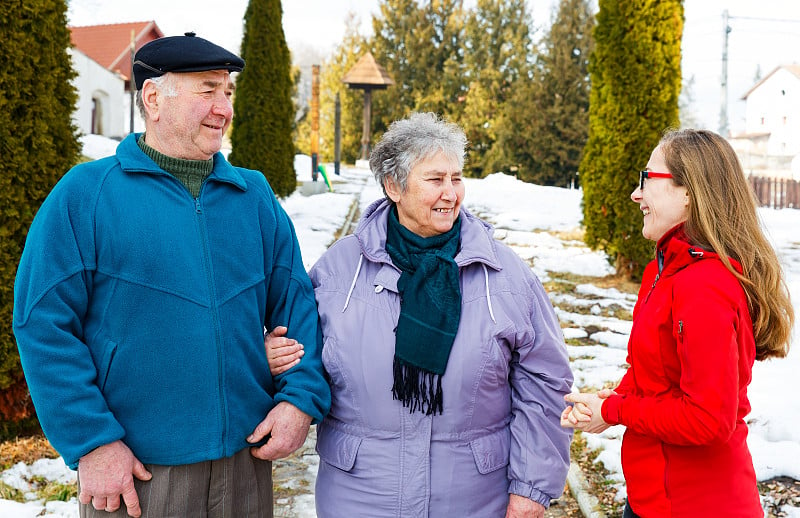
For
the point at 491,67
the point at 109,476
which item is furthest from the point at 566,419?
the point at 491,67

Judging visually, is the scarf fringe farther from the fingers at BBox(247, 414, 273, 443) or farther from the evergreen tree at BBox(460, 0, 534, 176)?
the evergreen tree at BBox(460, 0, 534, 176)

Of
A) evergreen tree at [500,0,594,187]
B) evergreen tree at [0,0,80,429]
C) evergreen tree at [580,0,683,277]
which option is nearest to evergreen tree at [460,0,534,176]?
evergreen tree at [500,0,594,187]

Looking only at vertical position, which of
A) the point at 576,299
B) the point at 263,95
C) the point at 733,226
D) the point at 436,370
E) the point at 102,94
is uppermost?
the point at 102,94

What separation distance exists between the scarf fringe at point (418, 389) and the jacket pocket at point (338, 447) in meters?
0.22

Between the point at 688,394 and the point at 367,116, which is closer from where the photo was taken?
the point at 688,394

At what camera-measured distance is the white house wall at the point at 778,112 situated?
2314 inches

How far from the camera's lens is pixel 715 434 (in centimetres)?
200

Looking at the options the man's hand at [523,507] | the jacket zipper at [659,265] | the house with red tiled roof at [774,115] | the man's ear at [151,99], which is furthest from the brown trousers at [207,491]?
the house with red tiled roof at [774,115]

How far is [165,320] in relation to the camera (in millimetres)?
2240

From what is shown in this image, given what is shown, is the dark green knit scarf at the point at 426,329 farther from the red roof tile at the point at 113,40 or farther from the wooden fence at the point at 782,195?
the red roof tile at the point at 113,40

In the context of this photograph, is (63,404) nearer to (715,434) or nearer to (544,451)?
(544,451)

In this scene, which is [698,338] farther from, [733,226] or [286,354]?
[286,354]

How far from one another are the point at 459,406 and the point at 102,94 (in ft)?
103

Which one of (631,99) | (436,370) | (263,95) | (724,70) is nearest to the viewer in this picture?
(436,370)
